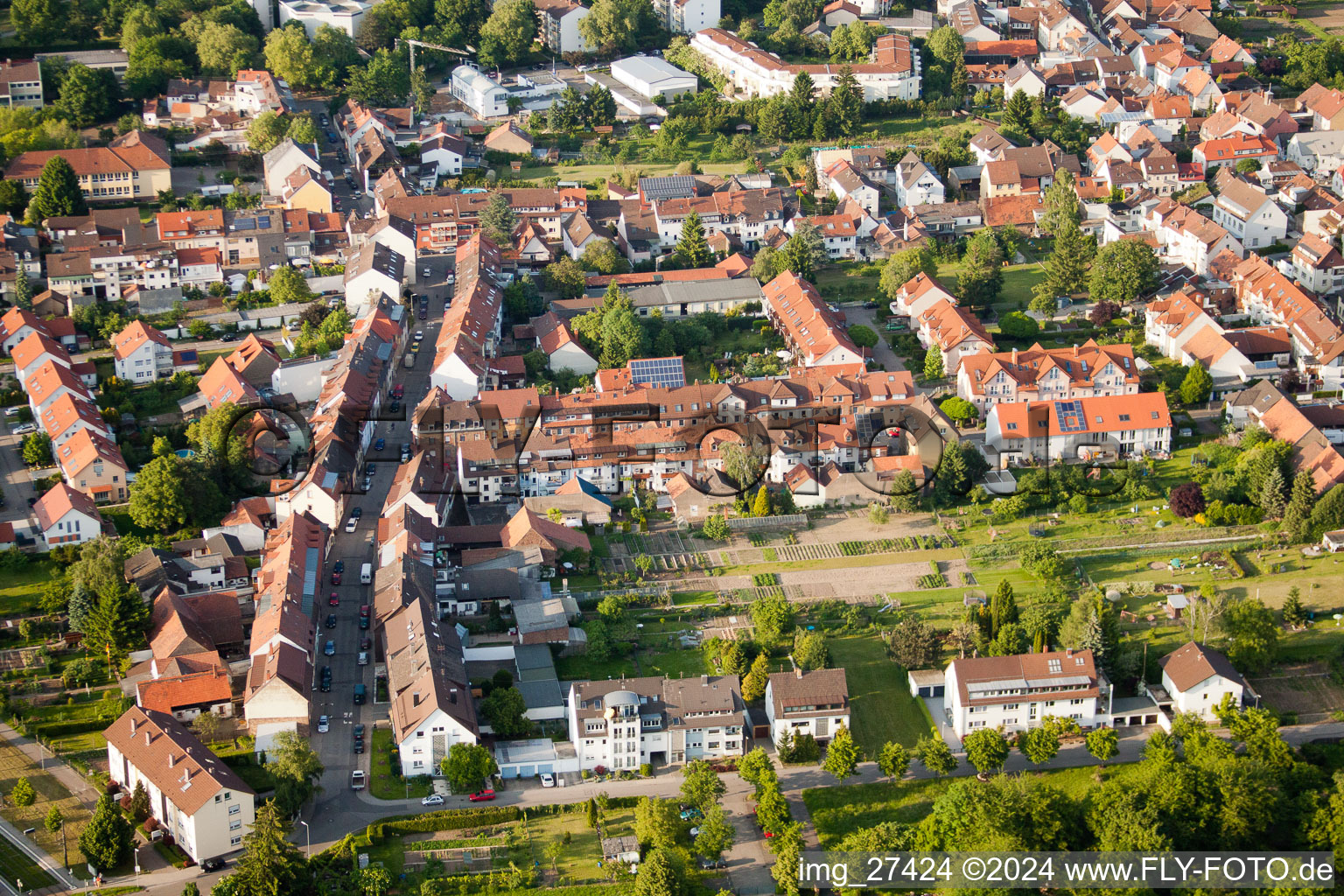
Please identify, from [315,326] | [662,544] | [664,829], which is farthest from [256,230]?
[664,829]

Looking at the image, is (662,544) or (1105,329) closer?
(662,544)

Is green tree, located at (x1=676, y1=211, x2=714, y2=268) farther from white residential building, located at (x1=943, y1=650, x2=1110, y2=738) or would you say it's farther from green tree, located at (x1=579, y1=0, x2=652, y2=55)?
white residential building, located at (x1=943, y1=650, x2=1110, y2=738)

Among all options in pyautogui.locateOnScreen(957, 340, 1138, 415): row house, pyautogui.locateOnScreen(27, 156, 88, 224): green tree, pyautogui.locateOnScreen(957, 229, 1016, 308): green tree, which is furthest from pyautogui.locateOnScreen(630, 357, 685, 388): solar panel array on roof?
pyautogui.locateOnScreen(27, 156, 88, 224): green tree

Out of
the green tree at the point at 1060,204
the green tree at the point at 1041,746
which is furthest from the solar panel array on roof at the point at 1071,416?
the green tree at the point at 1060,204

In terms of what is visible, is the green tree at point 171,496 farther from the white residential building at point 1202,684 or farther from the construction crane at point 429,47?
the construction crane at point 429,47

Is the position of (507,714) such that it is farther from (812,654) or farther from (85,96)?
(85,96)

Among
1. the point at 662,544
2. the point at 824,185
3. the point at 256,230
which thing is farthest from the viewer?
the point at 824,185

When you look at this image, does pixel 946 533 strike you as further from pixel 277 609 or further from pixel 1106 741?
pixel 277 609

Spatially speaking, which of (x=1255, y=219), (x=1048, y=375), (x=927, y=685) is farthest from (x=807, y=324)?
(x=1255, y=219)
